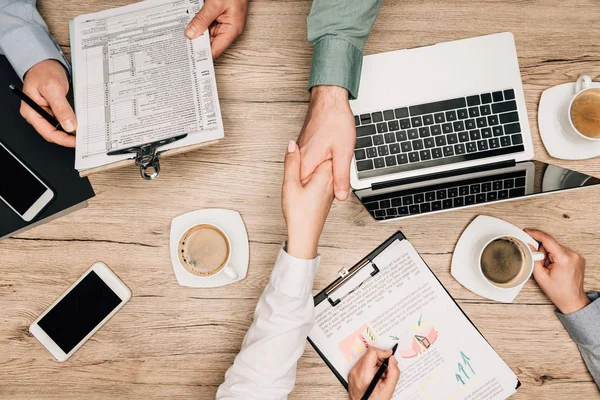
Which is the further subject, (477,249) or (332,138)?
(477,249)

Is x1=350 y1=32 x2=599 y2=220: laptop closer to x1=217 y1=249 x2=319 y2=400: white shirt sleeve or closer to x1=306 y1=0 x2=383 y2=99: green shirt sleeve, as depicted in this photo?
x1=306 y1=0 x2=383 y2=99: green shirt sleeve

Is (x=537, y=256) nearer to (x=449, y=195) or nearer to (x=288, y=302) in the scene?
(x=449, y=195)

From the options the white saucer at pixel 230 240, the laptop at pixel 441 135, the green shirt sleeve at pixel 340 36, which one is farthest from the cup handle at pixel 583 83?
the white saucer at pixel 230 240

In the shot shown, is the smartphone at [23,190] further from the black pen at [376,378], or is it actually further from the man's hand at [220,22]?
the black pen at [376,378]

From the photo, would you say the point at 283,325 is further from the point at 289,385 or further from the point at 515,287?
the point at 515,287

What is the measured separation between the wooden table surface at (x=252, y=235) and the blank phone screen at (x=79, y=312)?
0.03m

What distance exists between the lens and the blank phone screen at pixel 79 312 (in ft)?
3.34

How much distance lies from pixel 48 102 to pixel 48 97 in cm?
1

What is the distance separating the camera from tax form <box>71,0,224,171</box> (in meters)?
0.94

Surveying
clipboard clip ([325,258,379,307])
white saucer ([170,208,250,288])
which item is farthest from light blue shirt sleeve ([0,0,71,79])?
clipboard clip ([325,258,379,307])

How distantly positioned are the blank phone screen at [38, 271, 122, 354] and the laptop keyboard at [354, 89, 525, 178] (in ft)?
2.21

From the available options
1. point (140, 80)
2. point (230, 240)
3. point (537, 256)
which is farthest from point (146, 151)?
point (537, 256)

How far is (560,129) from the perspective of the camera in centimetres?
99

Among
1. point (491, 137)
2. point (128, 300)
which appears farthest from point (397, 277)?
point (128, 300)
